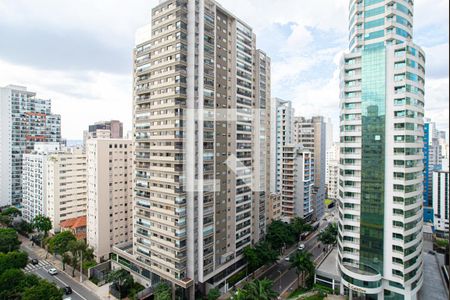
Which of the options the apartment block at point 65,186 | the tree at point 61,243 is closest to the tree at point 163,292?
the tree at point 61,243

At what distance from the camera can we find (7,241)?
1233 inches

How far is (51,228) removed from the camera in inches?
1497

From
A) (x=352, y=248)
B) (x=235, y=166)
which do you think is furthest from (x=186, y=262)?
(x=352, y=248)

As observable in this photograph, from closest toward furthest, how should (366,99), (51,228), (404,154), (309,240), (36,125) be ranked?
(404,154) → (366,99) → (51,228) → (309,240) → (36,125)

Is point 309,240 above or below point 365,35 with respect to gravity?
below

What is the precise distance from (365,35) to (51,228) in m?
47.8

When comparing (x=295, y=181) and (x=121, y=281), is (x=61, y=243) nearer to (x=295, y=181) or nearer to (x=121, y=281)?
(x=121, y=281)

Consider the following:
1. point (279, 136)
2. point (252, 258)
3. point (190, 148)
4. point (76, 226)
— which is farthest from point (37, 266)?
point (279, 136)

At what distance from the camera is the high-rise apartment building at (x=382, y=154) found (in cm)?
2075

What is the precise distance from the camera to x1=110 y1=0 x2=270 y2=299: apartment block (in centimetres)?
2247

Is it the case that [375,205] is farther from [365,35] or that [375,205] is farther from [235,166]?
[365,35]

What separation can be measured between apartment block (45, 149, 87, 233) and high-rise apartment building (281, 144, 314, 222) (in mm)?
34133

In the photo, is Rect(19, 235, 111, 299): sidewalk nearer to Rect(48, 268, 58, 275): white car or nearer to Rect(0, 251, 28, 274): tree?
Rect(48, 268, 58, 275): white car

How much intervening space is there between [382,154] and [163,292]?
22197 millimetres
